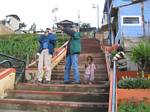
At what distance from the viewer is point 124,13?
1057 inches

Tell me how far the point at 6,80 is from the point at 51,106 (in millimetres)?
1968

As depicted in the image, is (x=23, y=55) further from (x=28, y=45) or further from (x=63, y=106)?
(x=63, y=106)

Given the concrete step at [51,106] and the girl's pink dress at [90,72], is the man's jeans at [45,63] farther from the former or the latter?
the concrete step at [51,106]

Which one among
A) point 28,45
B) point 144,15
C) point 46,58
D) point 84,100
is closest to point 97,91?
point 84,100

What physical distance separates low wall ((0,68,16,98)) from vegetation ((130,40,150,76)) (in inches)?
135

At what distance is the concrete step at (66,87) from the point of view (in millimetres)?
9992

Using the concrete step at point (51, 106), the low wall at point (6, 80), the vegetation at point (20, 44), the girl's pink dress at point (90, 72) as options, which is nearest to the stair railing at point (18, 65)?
the low wall at point (6, 80)

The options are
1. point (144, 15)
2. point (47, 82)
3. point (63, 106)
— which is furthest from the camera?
point (144, 15)

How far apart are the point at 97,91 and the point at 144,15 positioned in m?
17.0

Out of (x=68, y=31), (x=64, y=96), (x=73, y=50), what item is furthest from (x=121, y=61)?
(x=64, y=96)

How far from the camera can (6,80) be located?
10.2 m

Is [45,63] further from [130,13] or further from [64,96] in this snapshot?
[130,13]

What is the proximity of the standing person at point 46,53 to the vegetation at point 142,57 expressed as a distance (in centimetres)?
250

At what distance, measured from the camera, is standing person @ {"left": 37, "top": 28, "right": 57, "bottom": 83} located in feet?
37.4
